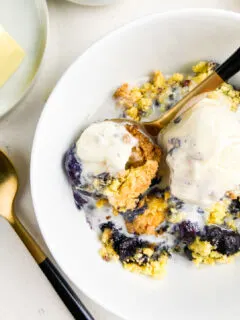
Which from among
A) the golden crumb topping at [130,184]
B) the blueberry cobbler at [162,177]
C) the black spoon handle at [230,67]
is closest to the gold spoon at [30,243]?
the blueberry cobbler at [162,177]

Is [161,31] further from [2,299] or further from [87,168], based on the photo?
[2,299]

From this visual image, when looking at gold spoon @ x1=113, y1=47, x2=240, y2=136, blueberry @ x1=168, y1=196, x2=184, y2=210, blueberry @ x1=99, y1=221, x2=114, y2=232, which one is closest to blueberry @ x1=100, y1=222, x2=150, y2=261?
blueberry @ x1=99, y1=221, x2=114, y2=232

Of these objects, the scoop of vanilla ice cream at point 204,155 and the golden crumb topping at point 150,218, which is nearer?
the scoop of vanilla ice cream at point 204,155

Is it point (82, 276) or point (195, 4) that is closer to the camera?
point (82, 276)

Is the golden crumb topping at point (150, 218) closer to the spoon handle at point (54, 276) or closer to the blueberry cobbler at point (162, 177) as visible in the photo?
the blueberry cobbler at point (162, 177)

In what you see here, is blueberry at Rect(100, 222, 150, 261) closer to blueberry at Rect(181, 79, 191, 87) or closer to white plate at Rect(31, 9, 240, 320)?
white plate at Rect(31, 9, 240, 320)

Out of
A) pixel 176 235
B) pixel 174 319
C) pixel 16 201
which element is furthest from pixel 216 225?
pixel 16 201
